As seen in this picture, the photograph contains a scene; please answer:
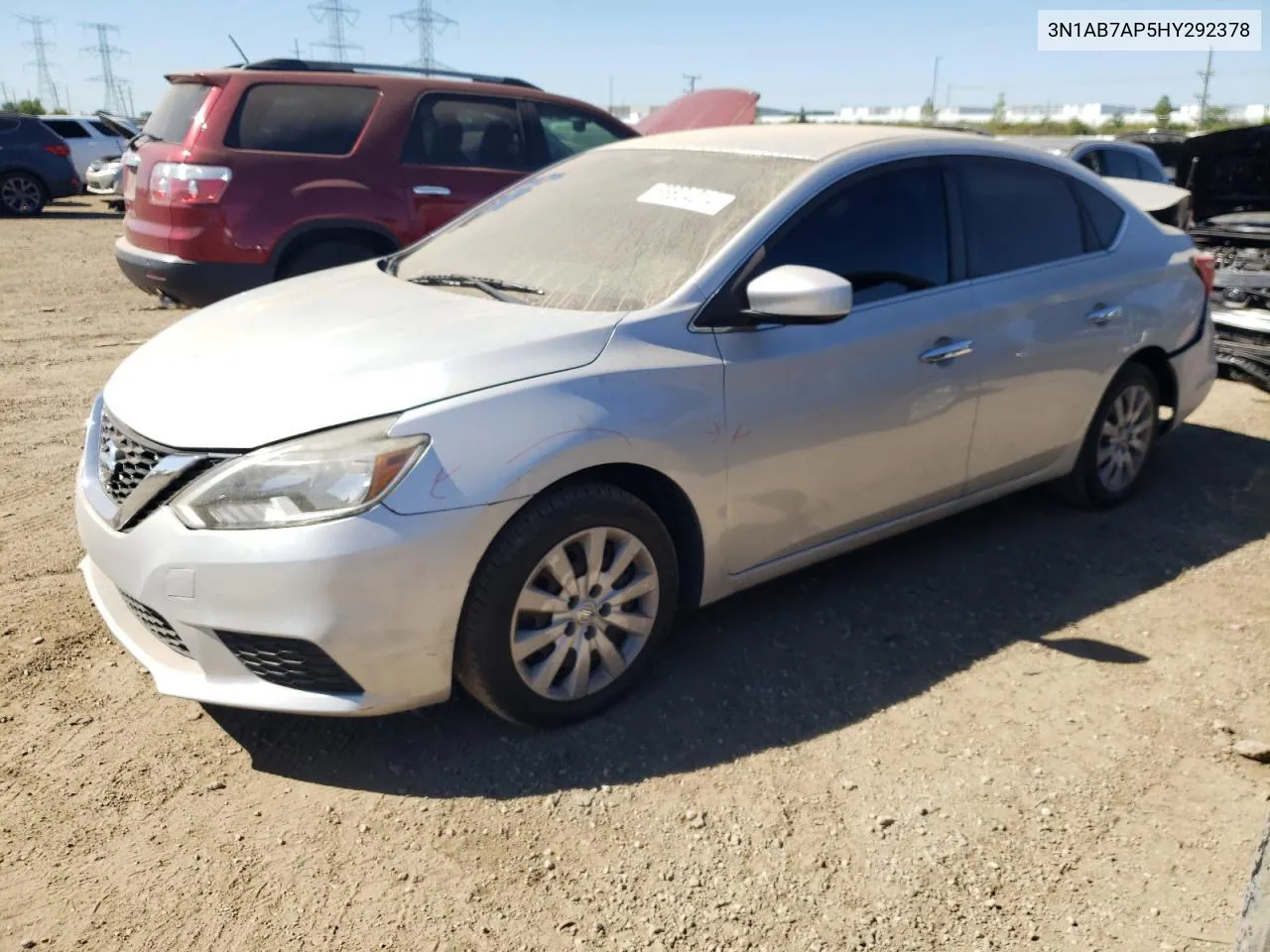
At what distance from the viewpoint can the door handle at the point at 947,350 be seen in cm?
377

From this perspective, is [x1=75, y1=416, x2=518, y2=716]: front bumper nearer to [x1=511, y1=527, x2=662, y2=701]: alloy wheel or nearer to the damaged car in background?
[x1=511, y1=527, x2=662, y2=701]: alloy wheel

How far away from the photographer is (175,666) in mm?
2891

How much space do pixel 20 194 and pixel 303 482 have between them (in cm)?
2005

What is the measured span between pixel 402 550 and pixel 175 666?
77 centimetres

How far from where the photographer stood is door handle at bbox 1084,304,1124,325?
443 centimetres

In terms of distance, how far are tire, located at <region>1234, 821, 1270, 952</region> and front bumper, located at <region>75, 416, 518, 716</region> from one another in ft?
5.94

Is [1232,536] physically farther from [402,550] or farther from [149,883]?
[149,883]

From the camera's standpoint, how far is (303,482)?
2674mm

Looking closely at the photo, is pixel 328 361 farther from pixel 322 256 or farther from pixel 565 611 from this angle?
pixel 322 256

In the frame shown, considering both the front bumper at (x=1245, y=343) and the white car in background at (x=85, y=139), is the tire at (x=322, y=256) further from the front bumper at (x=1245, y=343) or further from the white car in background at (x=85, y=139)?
the white car in background at (x=85, y=139)

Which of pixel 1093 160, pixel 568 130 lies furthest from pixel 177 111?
pixel 1093 160

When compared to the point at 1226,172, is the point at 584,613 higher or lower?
lower

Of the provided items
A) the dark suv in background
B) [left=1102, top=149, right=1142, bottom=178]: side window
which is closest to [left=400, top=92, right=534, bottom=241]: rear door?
[left=1102, top=149, right=1142, bottom=178]: side window

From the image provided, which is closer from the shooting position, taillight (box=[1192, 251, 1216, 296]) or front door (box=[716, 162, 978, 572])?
front door (box=[716, 162, 978, 572])
